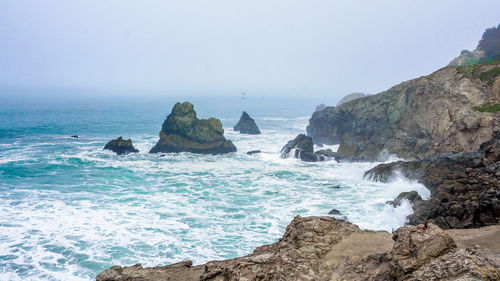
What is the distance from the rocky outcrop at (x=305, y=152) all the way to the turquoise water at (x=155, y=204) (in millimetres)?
1796

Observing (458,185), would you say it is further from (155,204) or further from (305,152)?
(305,152)

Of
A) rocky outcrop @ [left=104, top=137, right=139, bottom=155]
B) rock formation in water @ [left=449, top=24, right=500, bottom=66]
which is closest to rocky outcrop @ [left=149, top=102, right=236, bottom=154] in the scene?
rocky outcrop @ [left=104, top=137, right=139, bottom=155]

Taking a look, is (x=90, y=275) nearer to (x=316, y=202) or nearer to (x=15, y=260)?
(x=15, y=260)

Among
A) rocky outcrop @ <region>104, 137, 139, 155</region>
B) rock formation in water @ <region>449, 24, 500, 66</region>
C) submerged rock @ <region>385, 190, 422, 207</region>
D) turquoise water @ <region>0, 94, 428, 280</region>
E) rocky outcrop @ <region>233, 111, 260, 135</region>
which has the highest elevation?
rock formation in water @ <region>449, 24, 500, 66</region>

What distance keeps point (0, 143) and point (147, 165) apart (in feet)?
118

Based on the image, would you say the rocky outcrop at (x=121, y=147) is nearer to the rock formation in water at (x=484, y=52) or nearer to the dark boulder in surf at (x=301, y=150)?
the dark boulder in surf at (x=301, y=150)

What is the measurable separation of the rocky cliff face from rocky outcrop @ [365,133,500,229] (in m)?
5.73

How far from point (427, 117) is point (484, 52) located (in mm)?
45159

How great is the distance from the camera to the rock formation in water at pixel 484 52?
72681mm

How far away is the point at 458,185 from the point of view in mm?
26625

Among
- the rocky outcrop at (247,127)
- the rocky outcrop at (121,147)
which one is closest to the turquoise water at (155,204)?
the rocky outcrop at (121,147)

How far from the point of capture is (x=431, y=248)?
8.77 meters

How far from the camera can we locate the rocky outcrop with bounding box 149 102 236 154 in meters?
57.2

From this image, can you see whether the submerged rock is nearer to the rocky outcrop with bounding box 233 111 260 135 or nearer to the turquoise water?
the turquoise water
